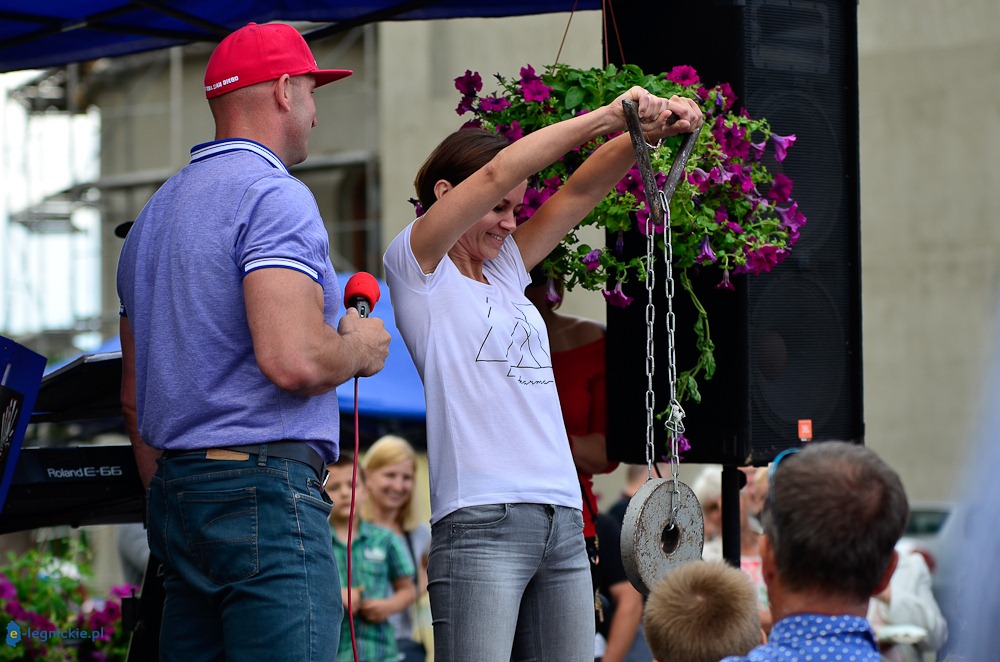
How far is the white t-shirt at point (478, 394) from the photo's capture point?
284cm

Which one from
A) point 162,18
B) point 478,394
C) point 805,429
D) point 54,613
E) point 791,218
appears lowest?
point 54,613

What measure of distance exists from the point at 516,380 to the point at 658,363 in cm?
100

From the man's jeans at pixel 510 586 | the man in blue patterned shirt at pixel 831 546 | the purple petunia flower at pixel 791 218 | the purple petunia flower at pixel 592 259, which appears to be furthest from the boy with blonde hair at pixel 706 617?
the purple petunia flower at pixel 791 218

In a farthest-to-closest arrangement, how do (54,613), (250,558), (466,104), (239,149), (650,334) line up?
(54,613), (466,104), (650,334), (239,149), (250,558)

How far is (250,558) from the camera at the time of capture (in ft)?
7.80

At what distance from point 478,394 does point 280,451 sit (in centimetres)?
56

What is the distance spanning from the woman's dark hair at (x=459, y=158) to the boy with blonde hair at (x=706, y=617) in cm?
118

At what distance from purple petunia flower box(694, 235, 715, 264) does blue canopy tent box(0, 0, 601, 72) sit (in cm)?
123

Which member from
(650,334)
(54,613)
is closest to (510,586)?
(650,334)

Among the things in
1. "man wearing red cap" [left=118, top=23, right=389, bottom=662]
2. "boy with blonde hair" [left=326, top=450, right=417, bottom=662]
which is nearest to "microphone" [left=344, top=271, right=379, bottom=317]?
"man wearing red cap" [left=118, top=23, right=389, bottom=662]

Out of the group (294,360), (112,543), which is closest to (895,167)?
(112,543)

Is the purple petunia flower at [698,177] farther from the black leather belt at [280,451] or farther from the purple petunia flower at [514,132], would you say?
the black leather belt at [280,451]

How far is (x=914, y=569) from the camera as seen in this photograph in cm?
634

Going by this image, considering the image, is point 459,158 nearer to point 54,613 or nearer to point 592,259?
point 592,259
